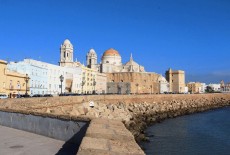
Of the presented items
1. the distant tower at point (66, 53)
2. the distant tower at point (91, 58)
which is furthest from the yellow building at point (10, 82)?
the distant tower at point (91, 58)

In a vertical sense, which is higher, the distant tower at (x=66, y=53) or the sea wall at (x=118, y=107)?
the distant tower at (x=66, y=53)

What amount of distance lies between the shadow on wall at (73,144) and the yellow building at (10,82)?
33.7 meters

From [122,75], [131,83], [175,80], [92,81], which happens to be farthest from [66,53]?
[175,80]

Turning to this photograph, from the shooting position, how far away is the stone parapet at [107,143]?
5082mm

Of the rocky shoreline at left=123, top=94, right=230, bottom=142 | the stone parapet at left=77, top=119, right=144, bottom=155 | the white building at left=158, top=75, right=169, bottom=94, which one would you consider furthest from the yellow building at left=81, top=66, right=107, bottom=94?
the stone parapet at left=77, top=119, right=144, bottom=155

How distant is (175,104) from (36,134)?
61.8m

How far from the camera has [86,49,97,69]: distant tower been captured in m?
97.0

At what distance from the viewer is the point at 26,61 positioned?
58.3m

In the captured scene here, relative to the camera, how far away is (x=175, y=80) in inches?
4867

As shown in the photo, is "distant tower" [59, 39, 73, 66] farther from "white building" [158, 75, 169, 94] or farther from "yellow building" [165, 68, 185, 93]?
"yellow building" [165, 68, 185, 93]

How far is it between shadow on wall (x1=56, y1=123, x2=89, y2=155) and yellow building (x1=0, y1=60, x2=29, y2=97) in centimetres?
3366

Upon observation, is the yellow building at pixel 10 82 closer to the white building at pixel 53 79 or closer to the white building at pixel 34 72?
the white building at pixel 34 72

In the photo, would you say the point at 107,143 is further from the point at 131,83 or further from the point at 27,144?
the point at 131,83

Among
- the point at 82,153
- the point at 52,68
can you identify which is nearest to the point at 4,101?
the point at 82,153
